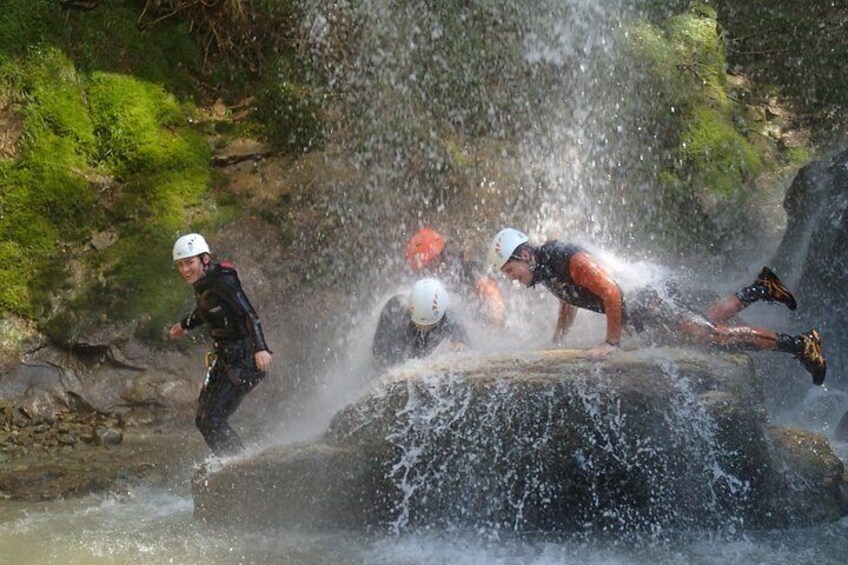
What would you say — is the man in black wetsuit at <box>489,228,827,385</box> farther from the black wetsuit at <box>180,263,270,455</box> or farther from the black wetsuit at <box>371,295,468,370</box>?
the black wetsuit at <box>180,263,270,455</box>

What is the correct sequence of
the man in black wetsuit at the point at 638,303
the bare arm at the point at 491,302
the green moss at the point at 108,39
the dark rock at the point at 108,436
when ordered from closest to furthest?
1. the man in black wetsuit at the point at 638,303
2. the dark rock at the point at 108,436
3. the bare arm at the point at 491,302
4. the green moss at the point at 108,39

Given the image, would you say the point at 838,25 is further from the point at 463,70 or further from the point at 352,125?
the point at 352,125

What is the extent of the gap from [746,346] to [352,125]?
19.8ft

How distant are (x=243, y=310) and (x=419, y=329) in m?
1.50

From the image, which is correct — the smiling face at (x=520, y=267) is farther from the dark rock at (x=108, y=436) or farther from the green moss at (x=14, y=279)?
the green moss at (x=14, y=279)

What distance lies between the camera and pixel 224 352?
6.88m

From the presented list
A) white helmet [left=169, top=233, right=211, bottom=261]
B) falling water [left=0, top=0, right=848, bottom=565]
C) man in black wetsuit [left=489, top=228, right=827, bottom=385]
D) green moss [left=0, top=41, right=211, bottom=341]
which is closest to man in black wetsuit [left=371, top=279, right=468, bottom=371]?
man in black wetsuit [left=489, top=228, right=827, bottom=385]

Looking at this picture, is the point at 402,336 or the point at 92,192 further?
the point at 92,192

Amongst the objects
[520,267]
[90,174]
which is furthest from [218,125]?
[520,267]

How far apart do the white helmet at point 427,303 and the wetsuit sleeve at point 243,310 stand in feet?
4.16

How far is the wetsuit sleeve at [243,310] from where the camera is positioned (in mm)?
6746

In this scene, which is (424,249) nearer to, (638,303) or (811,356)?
(638,303)

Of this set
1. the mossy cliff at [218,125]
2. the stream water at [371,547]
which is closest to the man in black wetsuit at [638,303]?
the stream water at [371,547]

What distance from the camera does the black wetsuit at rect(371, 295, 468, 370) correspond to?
7.45 metres
